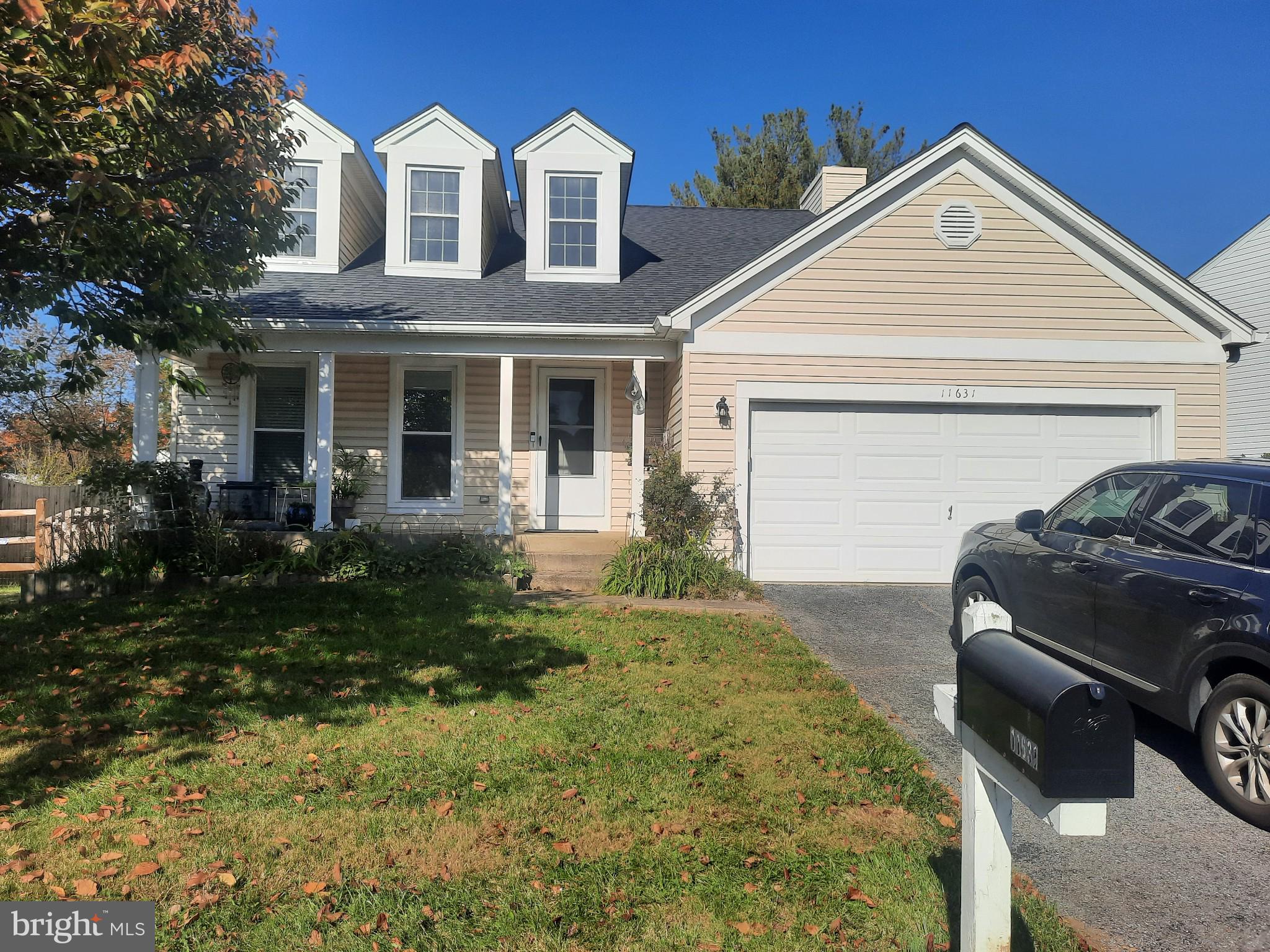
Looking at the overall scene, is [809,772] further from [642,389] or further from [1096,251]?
[1096,251]

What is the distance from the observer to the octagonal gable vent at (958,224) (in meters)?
10.1

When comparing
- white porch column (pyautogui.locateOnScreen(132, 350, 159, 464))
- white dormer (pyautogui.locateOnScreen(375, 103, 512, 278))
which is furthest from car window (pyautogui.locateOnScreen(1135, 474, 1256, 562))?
white porch column (pyautogui.locateOnScreen(132, 350, 159, 464))

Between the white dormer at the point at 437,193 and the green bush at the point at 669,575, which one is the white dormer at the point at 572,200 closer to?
the white dormer at the point at 437,193

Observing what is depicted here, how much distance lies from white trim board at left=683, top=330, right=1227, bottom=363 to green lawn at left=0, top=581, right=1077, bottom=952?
472 cm

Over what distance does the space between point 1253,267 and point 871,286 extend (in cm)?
1599

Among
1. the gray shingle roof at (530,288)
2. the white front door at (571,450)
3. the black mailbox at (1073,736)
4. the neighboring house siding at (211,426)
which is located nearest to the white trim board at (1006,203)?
the gray shingle roof at (530,288)

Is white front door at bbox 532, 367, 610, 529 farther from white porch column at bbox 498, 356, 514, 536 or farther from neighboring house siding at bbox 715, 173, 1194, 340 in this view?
neighboring house siding at bbox 715, 173, 1194, 340

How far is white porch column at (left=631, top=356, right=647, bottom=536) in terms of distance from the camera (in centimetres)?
987

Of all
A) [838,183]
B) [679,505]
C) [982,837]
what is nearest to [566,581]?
[679,505]

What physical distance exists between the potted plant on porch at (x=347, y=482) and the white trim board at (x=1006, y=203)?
5181 mm

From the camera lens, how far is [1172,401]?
998 cm

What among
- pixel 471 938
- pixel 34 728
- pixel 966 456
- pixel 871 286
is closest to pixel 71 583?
pixel 34 728

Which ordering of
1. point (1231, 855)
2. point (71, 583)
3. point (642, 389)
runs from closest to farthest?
point (1231, 855) < point (71, 583) < point (642, 389)

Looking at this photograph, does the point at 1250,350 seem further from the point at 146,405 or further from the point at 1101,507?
the point at 146,405
